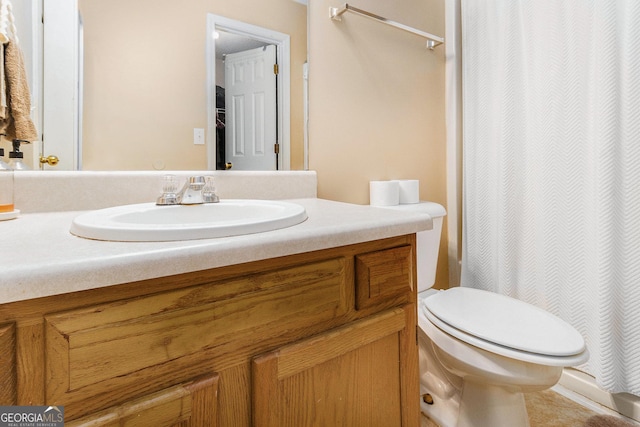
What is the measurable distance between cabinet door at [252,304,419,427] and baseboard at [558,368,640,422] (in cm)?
96

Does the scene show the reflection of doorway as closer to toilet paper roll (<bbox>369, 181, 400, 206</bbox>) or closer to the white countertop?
toilet paper roll (<bbox>369, 181, 400, 206</bbox>)

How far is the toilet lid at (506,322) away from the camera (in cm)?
84

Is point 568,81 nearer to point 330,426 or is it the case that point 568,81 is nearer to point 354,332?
point 354,332

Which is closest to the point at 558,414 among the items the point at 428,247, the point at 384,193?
the point at 428,247

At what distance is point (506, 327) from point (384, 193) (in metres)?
0.64

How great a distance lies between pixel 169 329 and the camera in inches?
18.1

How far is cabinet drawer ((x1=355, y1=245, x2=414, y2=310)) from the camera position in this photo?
0.66 meters

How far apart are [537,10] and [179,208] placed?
1492 millimetres

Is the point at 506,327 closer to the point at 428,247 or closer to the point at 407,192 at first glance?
the point at 428,247

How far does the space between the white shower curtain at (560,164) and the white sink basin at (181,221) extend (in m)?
1.06

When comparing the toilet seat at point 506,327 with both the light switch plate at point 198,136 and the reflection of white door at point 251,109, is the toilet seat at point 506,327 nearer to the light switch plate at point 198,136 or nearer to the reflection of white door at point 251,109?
the reflection of white door at point 251,109

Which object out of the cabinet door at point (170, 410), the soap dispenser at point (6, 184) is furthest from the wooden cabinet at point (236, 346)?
the soap dispenser at point (6, 184)

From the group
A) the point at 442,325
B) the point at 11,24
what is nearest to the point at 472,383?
the point at 442,325

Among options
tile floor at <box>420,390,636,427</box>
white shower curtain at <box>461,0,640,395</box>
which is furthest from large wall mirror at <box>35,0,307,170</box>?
tile floor at <box>420,390,636,427</box>
